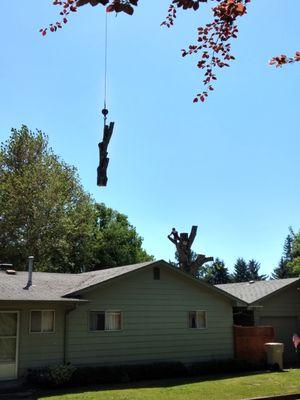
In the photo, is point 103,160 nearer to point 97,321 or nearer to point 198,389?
point 198,389

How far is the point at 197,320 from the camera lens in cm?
2127

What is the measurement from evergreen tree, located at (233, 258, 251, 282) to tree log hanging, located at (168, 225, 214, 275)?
4244 centimetres

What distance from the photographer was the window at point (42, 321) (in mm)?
17017

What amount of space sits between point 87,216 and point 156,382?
2309cm

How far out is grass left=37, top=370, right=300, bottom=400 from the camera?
14.0m

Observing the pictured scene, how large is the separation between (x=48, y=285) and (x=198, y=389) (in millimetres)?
6451

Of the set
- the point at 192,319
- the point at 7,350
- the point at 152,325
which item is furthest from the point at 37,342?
the point at 192,319

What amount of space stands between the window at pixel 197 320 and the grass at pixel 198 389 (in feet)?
10.1

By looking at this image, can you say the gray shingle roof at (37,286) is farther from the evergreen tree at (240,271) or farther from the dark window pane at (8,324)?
the evergreen tree at (240,271)

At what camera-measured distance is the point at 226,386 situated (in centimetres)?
1605

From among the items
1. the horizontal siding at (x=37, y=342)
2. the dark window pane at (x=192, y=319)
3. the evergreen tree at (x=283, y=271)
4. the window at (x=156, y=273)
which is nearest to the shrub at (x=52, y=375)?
the horizontal siding at (x=37, y=342)

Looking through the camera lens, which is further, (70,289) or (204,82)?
(70,289)

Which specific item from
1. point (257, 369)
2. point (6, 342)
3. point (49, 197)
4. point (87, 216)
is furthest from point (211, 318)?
point (87, 216)

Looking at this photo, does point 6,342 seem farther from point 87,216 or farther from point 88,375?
point 87,216
